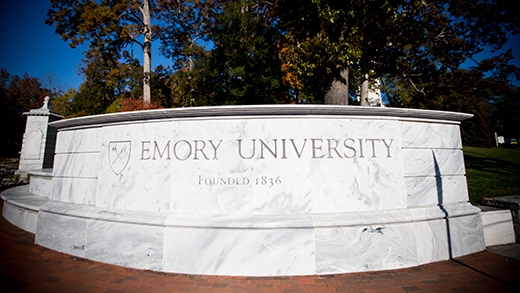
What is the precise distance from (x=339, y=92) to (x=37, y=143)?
53.5 feet

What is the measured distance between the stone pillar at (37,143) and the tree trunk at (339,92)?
15205mm

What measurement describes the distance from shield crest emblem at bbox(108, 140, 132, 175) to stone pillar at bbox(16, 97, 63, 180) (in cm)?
1335

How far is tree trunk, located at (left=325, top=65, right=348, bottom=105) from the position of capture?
364 inches

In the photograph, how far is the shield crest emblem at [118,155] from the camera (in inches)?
166

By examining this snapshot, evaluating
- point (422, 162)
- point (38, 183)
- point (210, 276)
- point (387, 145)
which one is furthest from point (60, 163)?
point (422, 162)

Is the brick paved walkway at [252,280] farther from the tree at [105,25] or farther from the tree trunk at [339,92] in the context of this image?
the tree at [105,25]

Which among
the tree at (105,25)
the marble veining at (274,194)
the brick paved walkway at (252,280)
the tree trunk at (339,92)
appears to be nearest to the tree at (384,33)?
the tree trunk at (339,92)

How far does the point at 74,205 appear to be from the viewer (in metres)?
4.55

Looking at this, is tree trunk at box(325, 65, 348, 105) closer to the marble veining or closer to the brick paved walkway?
the marble veining

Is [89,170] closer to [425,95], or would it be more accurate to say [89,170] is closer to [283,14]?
[283,14]

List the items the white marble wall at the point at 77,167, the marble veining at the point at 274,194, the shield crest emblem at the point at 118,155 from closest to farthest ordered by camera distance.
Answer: the marble veining at the point at 274,194, the shield crest emblem at the point at 118,155, the white marble wall at the point at 77,167

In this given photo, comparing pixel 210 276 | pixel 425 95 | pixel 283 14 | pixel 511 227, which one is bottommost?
pixel 210 276

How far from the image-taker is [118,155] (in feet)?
14.1

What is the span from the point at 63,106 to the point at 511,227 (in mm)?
46953
